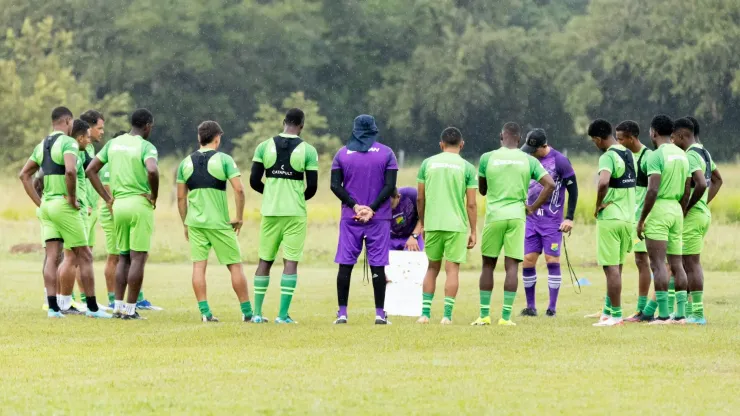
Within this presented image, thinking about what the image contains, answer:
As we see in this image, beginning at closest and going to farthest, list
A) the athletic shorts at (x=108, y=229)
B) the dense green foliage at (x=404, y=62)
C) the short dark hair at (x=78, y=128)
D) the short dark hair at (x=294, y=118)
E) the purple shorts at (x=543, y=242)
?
the short dark hair at (x=294, y=118) < the short dark hair at (x=78, y=128) < the athletic shorts at (x=108, y=229) < the purple shorts at (x=543, y=242) < the dense green foliage at (x=404, y=62)

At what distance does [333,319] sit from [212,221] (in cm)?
192

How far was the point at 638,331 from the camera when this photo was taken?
1346cm

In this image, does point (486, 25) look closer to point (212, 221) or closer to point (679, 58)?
point (679, 58)

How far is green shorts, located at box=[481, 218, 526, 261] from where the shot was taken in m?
14.3

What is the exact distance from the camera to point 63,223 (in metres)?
14.9

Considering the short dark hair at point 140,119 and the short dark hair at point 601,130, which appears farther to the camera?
the short dark hair at point 140,119

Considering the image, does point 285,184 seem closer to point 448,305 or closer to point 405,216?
point 448,305

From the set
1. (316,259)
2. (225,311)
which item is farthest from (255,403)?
(316,259)

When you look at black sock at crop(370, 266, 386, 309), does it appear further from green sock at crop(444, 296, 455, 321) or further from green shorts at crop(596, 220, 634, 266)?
green shorts at crop(596, 220, 634, 266)

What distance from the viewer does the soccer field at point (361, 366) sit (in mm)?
9086

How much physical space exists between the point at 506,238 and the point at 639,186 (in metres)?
1.71

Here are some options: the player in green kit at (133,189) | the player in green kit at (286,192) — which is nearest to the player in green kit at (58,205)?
the player in green kit at (133,189)

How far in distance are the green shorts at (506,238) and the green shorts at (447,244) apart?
0.81 ft

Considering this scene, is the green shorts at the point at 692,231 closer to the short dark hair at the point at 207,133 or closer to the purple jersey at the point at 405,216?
the purple jersey at the point at 405,216
